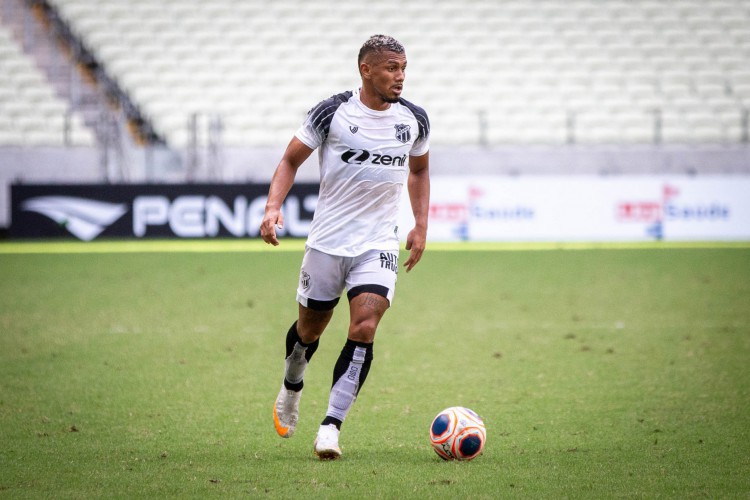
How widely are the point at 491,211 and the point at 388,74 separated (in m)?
15.0

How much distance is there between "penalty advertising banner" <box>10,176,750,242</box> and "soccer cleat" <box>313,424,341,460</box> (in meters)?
14.8

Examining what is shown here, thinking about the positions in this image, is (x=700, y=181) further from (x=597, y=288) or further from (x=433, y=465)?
(x=433, y=465)

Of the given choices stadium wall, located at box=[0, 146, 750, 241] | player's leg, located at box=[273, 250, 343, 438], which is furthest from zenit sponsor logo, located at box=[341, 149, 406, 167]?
stadium wall, located at box=[0, 146, 750, 241]

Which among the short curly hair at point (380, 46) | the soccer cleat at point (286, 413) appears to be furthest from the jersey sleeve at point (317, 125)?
the soccer cleat at point (286, 413)

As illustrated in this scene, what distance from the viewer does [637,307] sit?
11719mm

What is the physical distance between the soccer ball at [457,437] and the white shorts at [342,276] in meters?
0.74

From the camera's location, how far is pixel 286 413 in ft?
19.1

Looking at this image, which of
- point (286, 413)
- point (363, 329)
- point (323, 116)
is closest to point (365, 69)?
point (323, 116)

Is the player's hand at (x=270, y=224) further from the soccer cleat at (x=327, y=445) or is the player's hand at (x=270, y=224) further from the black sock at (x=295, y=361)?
the soccer cleat at (x=327, y=445)

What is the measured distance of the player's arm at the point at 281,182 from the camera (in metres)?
5.47

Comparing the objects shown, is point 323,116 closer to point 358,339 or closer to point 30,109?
point 358,339

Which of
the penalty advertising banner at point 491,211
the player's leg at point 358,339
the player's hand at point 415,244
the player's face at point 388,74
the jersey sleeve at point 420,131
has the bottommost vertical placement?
the penalty advertising banner at point 491,211

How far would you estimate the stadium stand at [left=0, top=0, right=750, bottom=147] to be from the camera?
24.2m

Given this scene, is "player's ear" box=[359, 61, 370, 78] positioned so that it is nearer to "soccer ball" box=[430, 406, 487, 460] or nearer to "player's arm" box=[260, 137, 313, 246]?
"player's arm" box=[260, 137, 313, 246]
